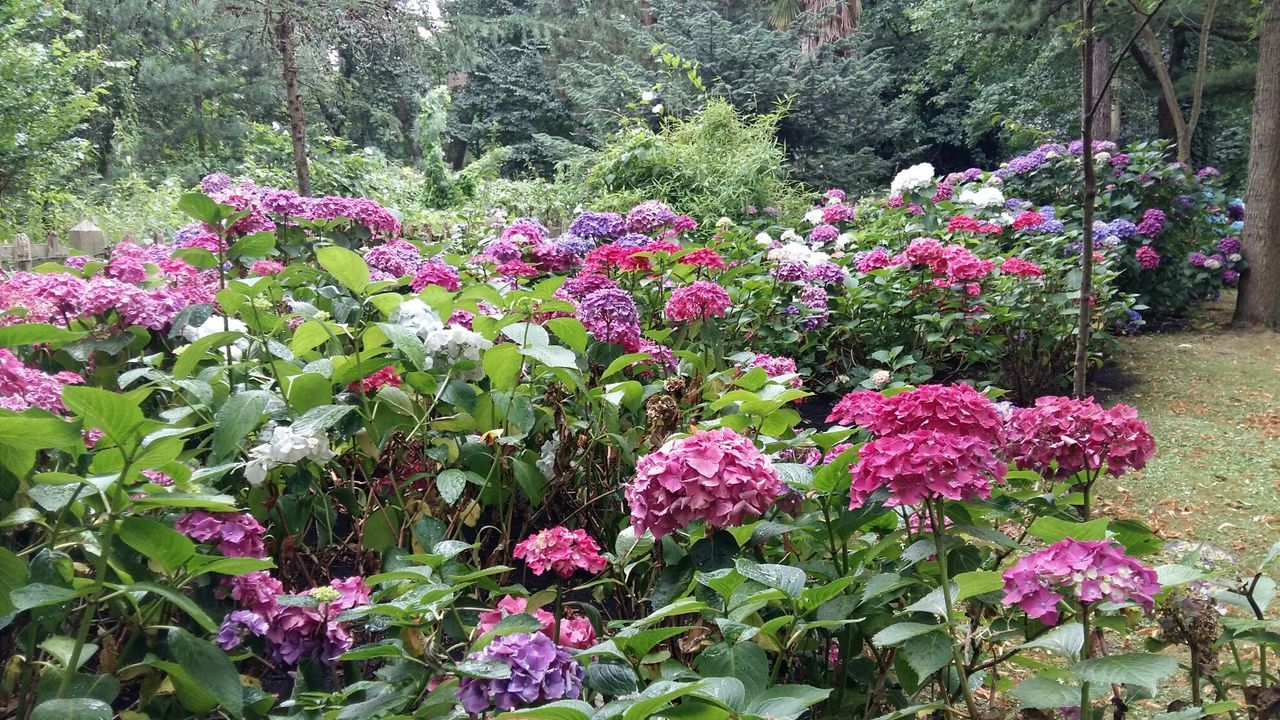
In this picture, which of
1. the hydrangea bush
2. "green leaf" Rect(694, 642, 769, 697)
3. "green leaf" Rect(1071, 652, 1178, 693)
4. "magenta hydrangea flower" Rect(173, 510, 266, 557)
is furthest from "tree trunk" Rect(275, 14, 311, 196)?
"green leaf" Rect(1071, 652, 1178, 693)

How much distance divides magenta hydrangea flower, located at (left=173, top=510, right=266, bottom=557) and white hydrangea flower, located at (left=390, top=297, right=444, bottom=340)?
532mm

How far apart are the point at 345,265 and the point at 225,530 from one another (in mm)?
634

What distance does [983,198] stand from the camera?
4.95 meters

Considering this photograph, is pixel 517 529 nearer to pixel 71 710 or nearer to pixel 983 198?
pixel 71 710

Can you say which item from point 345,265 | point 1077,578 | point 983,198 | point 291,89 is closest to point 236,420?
point 345,265

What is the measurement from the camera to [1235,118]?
13.6 m

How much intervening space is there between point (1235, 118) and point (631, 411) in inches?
614

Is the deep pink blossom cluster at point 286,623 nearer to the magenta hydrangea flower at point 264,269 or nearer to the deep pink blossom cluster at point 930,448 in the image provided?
the deep pink blossom cluster at point 930,448

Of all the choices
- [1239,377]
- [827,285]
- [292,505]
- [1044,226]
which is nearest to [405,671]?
[292,505]

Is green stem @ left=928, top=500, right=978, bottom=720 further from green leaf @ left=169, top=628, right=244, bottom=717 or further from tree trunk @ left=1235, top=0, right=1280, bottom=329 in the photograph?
tree trunk @ left=1235, top=0, right=1280, bottom=329

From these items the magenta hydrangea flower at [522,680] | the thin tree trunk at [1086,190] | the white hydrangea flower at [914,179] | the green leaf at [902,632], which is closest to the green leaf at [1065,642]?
the green leaf at [902,632]

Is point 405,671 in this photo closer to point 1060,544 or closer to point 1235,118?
point 1060,544

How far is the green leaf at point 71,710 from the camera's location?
0.89 meters

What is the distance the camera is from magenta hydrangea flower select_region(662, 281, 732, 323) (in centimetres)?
232
